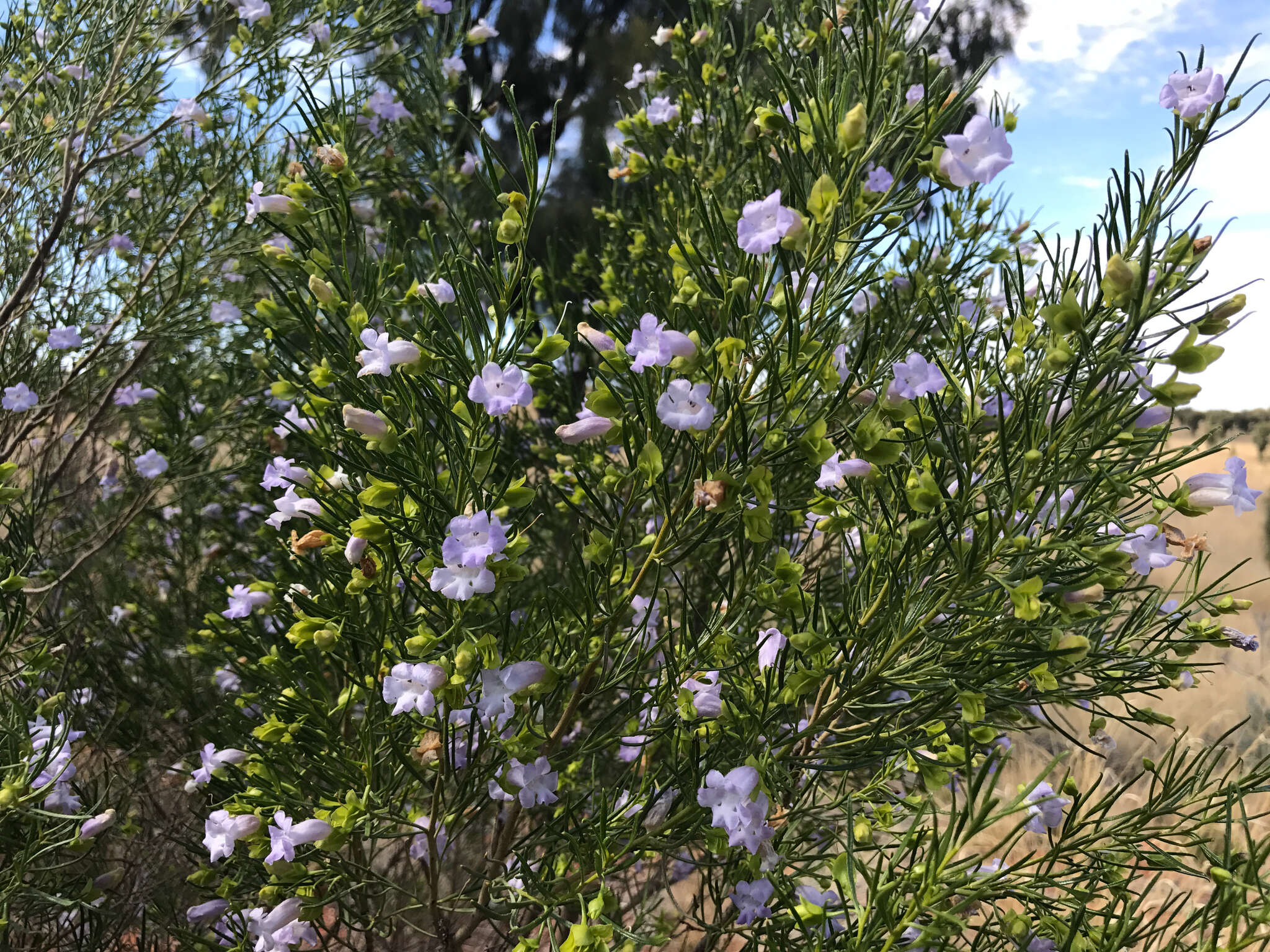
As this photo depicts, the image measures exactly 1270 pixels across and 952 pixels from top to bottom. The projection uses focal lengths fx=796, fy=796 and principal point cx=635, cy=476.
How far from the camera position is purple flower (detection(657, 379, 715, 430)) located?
4.04 feet

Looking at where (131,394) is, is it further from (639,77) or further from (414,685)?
(414,685)

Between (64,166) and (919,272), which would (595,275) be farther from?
(64,166)

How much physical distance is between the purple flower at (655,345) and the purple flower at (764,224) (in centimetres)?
18

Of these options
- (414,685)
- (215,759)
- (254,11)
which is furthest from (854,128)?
(254,11)

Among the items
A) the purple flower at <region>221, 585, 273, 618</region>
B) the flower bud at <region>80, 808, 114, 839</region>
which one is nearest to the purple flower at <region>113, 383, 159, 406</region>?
the purple flower at <region>221, 585, 273, 618</region>

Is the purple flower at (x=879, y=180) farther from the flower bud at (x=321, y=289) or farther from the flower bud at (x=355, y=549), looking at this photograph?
the flower bud at (x=355, y=549)

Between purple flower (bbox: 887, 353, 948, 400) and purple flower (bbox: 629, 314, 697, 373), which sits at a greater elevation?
purple flower (bbox: 629, 314, 697, 373)

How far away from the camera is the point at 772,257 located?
138 centimetres

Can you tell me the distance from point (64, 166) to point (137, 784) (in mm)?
2212

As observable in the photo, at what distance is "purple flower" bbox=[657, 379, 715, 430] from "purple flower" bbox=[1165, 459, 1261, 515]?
861mm

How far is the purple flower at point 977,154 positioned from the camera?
1.23 meters

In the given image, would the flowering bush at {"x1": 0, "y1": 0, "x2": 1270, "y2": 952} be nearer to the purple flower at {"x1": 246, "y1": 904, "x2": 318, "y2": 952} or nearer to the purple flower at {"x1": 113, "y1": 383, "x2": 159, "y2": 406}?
the purple flower at {"x1": 246, "y1": 904, "x2": 318, "y2": 952}

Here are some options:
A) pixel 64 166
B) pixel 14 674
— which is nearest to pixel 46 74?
pixel 64 166

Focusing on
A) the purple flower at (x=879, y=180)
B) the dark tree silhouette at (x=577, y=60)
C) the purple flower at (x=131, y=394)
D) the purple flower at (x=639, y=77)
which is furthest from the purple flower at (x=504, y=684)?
the dark tree silhouette at (x=577, y=60)
